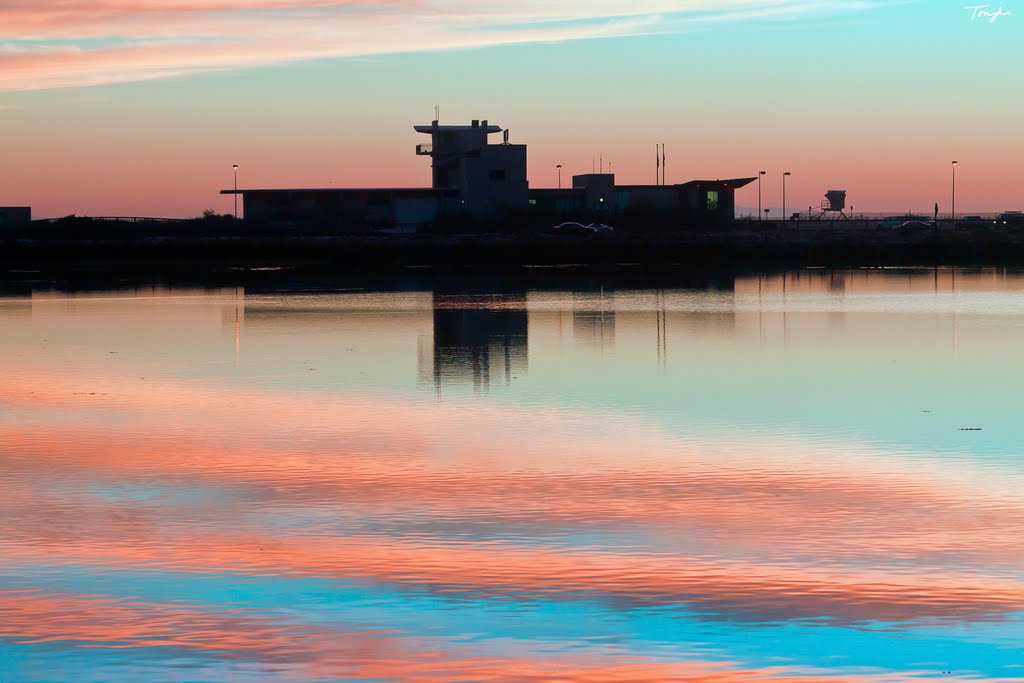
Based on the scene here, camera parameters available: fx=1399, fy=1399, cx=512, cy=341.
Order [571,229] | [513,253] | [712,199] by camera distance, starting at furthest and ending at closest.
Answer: [712,199]
[571,229]
[513,253]

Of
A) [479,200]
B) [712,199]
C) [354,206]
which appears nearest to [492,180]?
[479,200]

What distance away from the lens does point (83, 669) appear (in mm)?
9930

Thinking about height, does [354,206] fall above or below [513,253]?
above

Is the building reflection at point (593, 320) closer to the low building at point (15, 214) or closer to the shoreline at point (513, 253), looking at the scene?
the shoreline at point (513, 253)

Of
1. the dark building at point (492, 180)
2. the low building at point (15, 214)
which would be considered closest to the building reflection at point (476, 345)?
→ the dark building at point (492, 180)

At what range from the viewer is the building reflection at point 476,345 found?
28.3m

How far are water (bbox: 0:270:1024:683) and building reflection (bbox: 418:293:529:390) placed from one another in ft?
0.79

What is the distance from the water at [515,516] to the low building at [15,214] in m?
122

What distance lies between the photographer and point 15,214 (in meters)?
149

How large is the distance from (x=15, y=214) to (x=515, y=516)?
476ft

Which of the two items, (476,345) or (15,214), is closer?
(476,345)

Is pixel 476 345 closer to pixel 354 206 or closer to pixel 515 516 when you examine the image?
pixel 515 516

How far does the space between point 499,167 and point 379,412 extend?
10593 centimetres

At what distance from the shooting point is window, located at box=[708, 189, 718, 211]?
139375 mm
